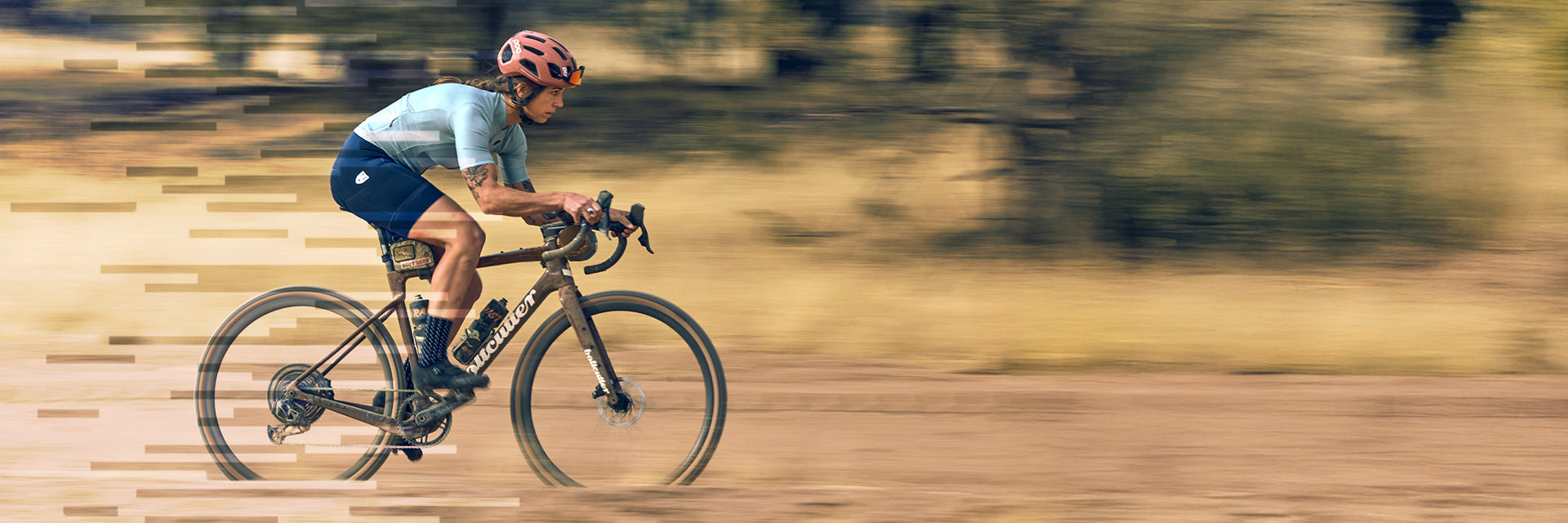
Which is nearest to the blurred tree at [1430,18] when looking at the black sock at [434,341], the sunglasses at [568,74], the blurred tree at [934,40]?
the blurred tree at [934,40]

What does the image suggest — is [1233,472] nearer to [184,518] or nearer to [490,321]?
[490,321]

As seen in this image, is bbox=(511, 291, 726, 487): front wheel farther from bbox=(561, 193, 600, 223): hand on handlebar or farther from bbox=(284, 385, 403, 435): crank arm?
bbox=(284, 385, 403, 435): crank arm

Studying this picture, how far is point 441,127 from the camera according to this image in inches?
162

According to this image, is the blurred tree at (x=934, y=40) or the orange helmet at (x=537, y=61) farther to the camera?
the blurred tree at (x=934, y=40)

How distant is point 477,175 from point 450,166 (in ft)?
0.97

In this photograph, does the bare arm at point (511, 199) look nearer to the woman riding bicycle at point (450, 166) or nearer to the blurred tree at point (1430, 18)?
the woman riding bicycle at point (450, 166)

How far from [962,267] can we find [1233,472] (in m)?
3.61

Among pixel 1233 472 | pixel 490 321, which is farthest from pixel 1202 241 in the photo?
pixel 490 321

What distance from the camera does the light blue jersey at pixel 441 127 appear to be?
404 centimetres

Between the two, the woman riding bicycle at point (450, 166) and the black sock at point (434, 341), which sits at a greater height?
the woman riding bicycle at point (450, 166)

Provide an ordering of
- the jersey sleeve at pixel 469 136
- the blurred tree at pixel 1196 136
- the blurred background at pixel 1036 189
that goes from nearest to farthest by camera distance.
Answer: the jersey sleeve at pixel 469 136 → the blurred background at pixel 1036 189 → the blurred tree at pixel 1196 136

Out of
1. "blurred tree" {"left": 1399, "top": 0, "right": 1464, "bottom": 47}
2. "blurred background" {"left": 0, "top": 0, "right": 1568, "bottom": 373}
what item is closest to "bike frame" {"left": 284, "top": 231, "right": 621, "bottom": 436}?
"blurred background" {"left": 0, "top": 0, "right": 1568, "bottom": 373}

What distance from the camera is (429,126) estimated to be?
411cm

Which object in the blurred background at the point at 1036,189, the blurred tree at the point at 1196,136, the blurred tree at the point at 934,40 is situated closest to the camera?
the blurred background at the point at 1036,189
